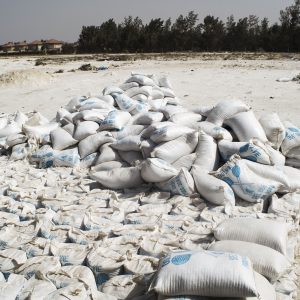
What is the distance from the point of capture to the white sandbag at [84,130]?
15.5 ft

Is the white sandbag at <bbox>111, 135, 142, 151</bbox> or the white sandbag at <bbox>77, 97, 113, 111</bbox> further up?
the white sandbag at <bbox>77, 97, 113, 111</bbox>

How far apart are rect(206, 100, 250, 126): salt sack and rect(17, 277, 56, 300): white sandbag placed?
2629mm

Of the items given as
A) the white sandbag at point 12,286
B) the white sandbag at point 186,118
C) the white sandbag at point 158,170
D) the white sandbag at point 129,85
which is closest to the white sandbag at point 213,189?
the white sandbag at point 158,170

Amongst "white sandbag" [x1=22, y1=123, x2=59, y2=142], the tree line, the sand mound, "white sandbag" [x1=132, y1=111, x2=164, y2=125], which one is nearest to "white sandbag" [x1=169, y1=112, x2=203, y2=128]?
"white sandbag" [x1=132, y1=111, x2=164, y2=125]

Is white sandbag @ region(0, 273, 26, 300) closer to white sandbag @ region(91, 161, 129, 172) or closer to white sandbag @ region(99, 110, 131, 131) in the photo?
white sandbag @ region(91, 161, 129, 172)

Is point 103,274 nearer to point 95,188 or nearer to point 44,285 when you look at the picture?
point 44,285

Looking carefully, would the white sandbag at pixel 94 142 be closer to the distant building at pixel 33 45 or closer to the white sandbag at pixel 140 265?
the white sandbag at pixel 140 265

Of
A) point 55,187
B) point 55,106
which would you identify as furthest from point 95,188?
point 55,106

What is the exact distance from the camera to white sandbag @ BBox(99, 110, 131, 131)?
471 cm

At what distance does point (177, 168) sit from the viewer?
387 centimetres

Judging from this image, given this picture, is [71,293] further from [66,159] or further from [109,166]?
[66,159]

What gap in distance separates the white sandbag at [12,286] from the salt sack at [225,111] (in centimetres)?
268

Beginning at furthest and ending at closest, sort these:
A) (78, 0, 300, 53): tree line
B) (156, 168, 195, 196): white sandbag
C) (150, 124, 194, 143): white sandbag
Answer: (78, 0, 300, 53): tree line < (150, 124, 194, 143): white sandbag < (156, 168, 195, 196): white sandbag

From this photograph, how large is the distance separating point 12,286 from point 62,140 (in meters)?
2.61
